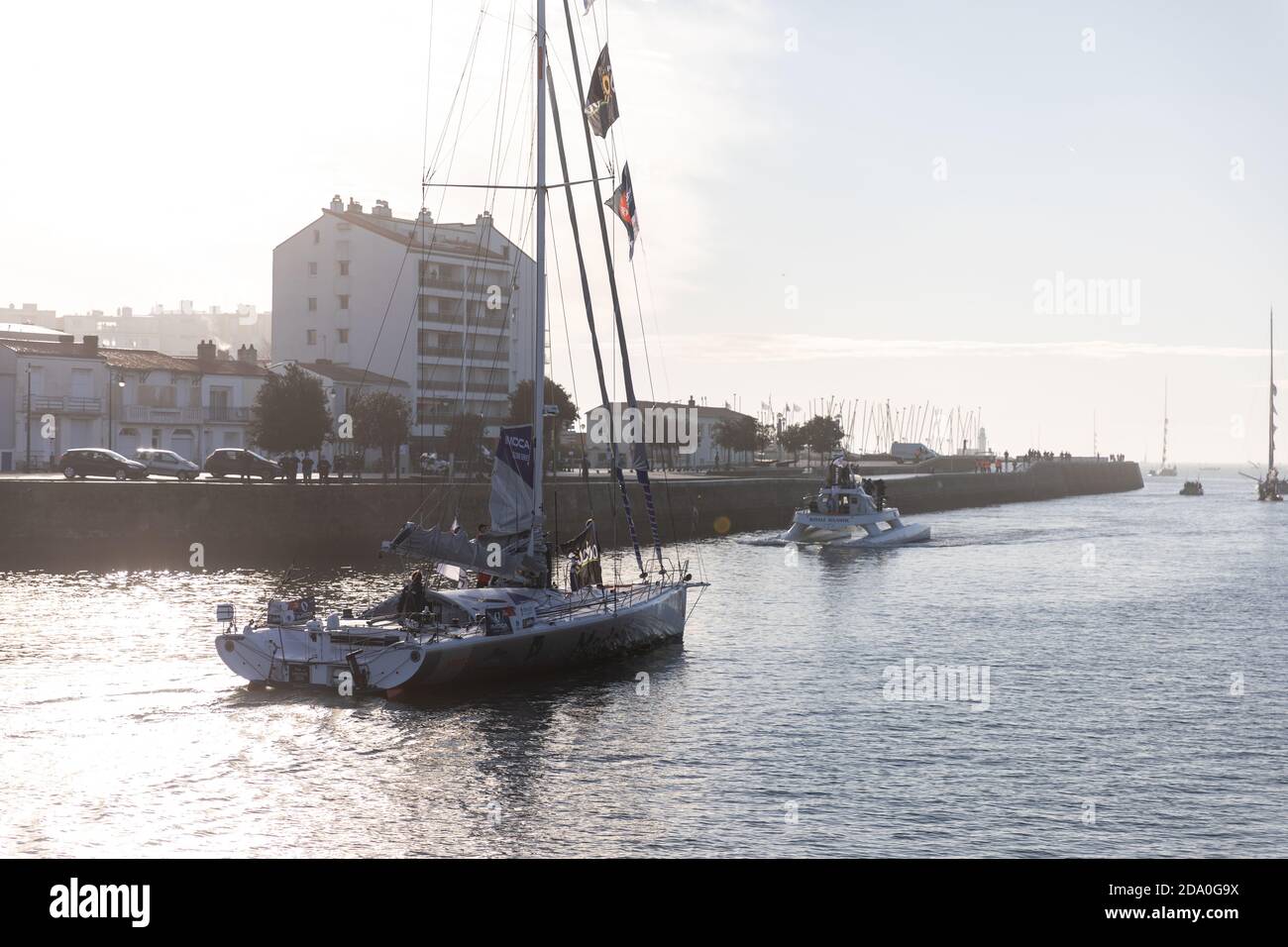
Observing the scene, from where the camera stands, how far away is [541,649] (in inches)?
1222

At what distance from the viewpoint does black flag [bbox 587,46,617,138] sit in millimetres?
33969

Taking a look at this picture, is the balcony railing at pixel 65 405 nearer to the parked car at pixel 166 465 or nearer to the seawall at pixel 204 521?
the parked car at pixel 166 465

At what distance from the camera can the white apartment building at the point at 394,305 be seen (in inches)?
4705

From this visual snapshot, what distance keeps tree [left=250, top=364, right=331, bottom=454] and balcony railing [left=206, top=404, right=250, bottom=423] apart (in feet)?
57.1

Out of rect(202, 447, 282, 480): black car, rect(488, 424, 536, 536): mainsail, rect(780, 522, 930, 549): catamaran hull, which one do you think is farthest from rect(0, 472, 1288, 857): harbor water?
rect(780, 522, 930, 549): catamaran hull

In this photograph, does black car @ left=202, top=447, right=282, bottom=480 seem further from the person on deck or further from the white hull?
the person on deck

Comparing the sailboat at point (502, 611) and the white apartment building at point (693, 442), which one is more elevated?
the white apartment building at point (693, 442)

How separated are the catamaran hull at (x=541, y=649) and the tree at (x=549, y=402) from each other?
4874 centimetres

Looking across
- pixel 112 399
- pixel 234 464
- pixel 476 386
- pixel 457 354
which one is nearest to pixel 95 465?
pixel 234 464

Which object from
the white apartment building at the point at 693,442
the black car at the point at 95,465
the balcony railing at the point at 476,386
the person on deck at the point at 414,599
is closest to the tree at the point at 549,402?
the balcony railing at the point at 476,386

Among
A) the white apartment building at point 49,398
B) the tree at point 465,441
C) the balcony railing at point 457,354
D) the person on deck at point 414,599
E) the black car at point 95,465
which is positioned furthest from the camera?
the balcony railing at point 457,354

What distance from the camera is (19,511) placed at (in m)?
61.4
